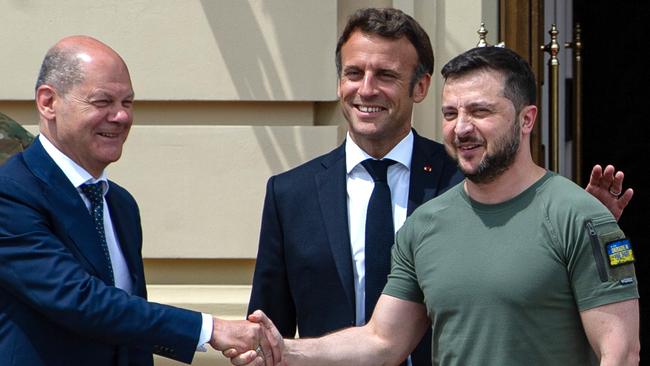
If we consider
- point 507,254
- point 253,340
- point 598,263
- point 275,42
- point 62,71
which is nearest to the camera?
point 598,263

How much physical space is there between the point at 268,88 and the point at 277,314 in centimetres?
156

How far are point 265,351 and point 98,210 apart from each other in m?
0.66

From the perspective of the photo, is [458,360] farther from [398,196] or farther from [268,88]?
[268,88]

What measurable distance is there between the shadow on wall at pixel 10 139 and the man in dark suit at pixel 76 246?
39cm

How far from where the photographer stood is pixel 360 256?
3953mm

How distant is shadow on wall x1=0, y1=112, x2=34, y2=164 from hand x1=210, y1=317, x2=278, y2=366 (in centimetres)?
81

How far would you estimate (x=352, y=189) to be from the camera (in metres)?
4.06

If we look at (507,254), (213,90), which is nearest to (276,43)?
(213,90)

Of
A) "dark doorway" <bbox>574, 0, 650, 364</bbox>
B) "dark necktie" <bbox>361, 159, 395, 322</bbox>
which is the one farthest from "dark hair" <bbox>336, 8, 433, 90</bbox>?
"dark doorway" <bbox>574, 0, 650, 364</bbox>

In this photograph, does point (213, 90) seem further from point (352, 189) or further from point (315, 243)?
point (315, 243)

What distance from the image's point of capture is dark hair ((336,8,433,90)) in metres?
4.00

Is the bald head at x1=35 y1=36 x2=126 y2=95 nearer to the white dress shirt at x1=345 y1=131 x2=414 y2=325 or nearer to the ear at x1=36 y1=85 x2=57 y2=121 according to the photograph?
the ear at x1=36 y1=85 x2=57 y2=121

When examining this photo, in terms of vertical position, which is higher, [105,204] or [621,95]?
[105,204]

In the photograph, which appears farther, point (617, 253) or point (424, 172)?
point (424, 172)
